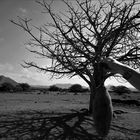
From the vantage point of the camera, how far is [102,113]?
1251 millimetres

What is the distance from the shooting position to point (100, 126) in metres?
1.23

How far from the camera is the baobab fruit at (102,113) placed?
123 cm

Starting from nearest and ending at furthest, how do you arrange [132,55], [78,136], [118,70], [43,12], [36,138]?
[118,70] → [36,138] → [78,136] → [43,12] → [132,55]

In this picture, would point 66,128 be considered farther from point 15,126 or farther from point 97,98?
point 97,98

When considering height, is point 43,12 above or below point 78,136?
above

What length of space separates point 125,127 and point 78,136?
6.68ft

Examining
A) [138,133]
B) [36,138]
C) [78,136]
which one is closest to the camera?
[36,138]

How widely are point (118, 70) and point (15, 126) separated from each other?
534cm

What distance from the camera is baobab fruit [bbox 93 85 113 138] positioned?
123 cm

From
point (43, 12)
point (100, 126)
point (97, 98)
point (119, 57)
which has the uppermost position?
point (43, 12)

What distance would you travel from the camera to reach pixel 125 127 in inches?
228

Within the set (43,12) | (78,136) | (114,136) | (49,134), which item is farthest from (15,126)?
(43,12)

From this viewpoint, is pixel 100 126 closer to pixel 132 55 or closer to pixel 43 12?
pixel 43 12

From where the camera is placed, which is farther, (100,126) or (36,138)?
(36,138)
